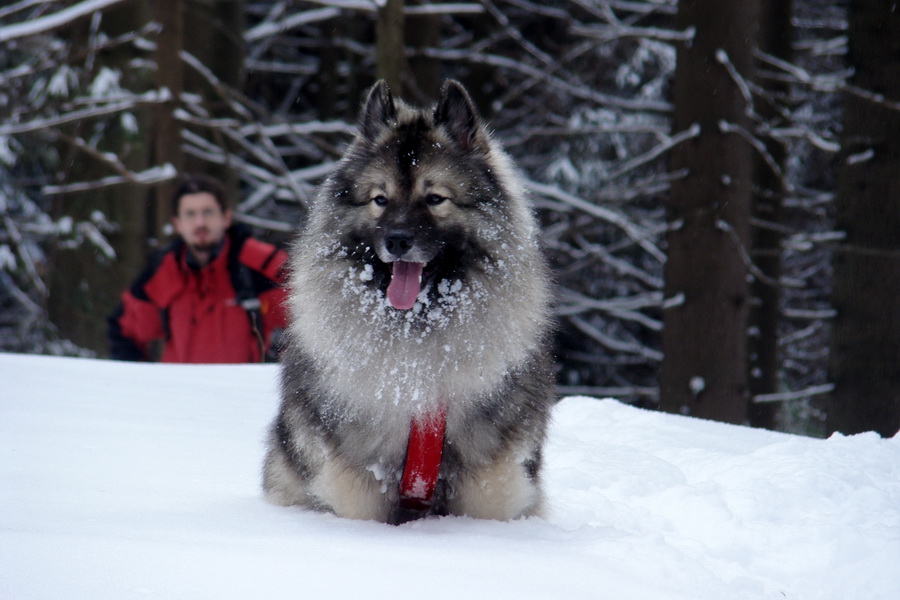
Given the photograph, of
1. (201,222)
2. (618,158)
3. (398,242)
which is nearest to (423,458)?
(398,242)

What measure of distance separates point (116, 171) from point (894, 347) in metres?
7.01

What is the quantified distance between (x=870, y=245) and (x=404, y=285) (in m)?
5.06

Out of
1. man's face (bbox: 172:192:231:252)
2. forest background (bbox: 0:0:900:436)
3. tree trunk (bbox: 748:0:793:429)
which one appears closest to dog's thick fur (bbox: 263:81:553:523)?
forest background (bbox: 0:0:900:436)

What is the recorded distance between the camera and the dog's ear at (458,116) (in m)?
2.93

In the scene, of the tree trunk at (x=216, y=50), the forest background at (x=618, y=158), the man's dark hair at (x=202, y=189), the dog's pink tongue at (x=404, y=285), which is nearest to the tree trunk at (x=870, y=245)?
the forest background at (x=618, y=158)

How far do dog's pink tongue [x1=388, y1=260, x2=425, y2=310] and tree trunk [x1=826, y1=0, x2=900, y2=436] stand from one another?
16.1 ft

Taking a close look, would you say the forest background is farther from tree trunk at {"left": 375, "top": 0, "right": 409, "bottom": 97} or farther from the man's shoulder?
the man's shoulder

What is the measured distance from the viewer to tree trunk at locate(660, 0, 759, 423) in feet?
20.8

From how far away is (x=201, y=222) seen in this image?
543 centimetres

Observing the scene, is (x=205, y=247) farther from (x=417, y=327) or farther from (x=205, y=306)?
(x=417, y=327)

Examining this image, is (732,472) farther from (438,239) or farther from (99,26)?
(99,26)

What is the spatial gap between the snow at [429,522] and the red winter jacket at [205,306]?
1065 millimetres

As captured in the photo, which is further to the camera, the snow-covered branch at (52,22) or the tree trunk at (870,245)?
the snow-covered branch at (52,22)

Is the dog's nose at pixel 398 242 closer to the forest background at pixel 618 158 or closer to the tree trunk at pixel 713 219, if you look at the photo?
the forest background at pixel 618 158
